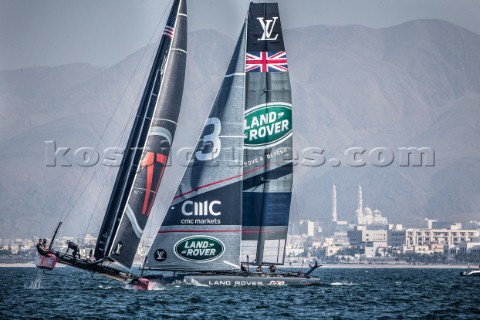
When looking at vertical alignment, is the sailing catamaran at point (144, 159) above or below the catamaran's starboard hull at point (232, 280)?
above

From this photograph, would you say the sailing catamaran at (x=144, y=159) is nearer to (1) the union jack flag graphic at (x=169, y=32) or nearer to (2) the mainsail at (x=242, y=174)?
(1) the union jack flag graphic at (x=169, y=32)

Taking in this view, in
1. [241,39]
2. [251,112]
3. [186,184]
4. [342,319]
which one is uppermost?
[241,39]

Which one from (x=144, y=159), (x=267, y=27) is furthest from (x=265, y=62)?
(x=144, y=159)

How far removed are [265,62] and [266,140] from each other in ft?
15.6

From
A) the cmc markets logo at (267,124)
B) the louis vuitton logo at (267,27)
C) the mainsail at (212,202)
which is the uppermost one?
the louis vuitton logo at (267,27)

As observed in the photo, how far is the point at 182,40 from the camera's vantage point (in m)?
58.6

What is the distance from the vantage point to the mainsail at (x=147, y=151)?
183 ft

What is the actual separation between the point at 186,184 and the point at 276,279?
8271 mm

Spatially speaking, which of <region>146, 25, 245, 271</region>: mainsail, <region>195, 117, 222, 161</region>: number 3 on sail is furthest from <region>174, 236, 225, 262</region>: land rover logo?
<region>195, 117, 222, 161</region>: number 3 on sail

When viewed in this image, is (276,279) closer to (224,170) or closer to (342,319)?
(224,170)

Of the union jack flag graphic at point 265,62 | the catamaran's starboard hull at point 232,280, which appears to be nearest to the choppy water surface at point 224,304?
the catamaran's starboard hull at point 232,280

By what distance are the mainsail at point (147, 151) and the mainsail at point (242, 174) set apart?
2381 mm

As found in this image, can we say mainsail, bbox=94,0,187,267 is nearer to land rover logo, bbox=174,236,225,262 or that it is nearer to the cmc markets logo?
land rover logo, bbox=174,236,225,262

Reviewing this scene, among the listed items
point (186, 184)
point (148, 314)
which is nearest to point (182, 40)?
point (186, 184)
